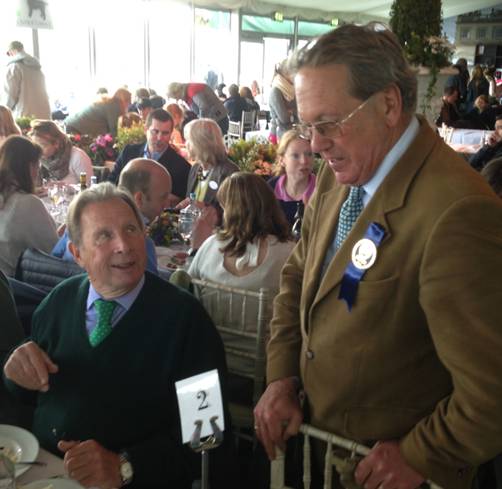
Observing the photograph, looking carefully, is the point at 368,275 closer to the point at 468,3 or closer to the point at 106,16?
the point at 106,16

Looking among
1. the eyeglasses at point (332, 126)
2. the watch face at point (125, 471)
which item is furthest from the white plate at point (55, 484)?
the eyeglasses at point (332, 126)

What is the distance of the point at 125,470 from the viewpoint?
4.30 feet

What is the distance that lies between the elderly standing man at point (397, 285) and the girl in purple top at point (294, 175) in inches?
90.0

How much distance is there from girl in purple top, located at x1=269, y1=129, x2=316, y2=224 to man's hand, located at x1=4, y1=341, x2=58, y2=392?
227 centimetres

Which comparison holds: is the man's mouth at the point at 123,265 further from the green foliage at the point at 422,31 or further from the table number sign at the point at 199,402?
the green foliage at the point at 422,31

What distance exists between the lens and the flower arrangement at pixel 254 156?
4043 millimetres

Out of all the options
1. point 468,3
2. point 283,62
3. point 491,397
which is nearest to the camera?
point 491,397

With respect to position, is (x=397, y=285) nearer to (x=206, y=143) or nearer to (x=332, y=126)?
(x=332, y=126)

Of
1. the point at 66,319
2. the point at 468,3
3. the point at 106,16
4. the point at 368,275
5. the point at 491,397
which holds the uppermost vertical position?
the point at 468,3

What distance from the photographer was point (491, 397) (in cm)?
97

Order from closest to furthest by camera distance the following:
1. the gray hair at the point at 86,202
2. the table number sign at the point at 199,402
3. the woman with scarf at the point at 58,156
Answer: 1. the table number sign at the point at 199,402
2. the gray hair at the point at 86,202
3. the woman with scarf at the point at 58,156

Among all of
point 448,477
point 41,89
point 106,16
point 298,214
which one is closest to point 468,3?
point 106,16

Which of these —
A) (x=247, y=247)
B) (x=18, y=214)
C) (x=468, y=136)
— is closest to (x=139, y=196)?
(x=18, y=214)

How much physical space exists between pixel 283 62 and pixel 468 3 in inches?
757
